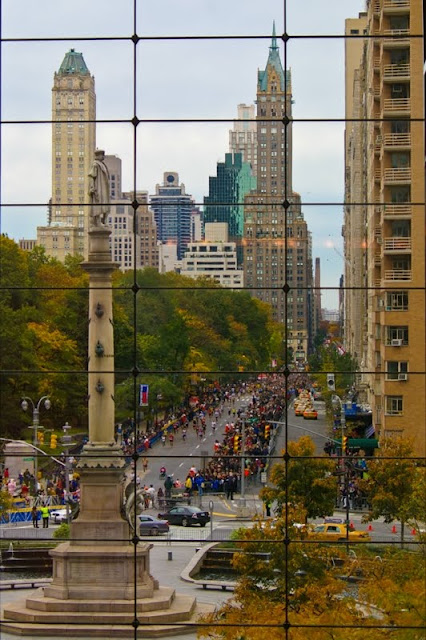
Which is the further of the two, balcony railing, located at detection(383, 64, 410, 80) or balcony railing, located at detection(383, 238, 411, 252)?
balcony railing, located at detection(383, 64, 410, 80)

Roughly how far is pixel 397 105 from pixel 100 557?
64.3 feet

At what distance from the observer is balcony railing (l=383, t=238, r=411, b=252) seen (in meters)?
41.9

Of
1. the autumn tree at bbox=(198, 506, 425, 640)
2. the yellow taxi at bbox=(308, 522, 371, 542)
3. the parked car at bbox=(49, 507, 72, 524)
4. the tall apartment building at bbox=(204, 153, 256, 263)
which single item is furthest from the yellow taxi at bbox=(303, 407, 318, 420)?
the tall apartment building at bbox=(204, 153, 256, 263)

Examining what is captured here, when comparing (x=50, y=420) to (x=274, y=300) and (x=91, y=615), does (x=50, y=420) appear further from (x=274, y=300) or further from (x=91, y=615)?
(x=274, y=300)

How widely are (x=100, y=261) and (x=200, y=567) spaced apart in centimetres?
949

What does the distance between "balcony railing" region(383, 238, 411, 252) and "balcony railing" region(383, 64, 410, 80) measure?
4781 millimetres

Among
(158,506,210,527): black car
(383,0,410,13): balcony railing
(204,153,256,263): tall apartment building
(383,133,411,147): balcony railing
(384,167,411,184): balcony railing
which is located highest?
(204,153,256,263): tall apartment building

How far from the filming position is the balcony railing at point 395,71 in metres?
43.1

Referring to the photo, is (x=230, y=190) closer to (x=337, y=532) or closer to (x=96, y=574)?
(x=337, y=532)

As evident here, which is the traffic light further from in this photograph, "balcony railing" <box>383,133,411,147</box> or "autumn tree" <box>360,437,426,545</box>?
"balcony railing" <box>383,133,411,147</box>

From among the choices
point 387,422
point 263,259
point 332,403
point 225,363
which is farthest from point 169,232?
point 387,422

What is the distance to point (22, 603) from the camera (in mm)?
28047

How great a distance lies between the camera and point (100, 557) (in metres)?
28.0

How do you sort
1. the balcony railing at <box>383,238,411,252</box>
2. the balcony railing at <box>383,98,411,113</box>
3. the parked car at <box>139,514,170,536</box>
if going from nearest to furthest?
1. the parked car at <box>139,514,170,536</box>
2. the balcony railing at <box>383,238,411,252</box>
3. the balcony railing at <box>383,98,411,113</box>
